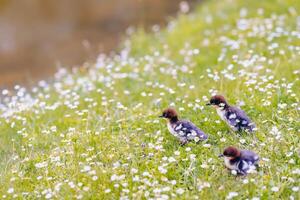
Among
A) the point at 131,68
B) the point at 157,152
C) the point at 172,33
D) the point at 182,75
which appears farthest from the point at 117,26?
the point at 157,152

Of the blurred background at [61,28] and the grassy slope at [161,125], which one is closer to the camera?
the grassy slope at [161,125]

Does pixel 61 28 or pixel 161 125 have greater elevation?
pixel 61 28

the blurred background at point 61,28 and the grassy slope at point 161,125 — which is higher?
the blurred background at point 61,28

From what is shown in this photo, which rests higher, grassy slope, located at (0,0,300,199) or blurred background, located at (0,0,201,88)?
blurred background, located at (0,0,201,88)

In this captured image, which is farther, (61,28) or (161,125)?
(61,28)

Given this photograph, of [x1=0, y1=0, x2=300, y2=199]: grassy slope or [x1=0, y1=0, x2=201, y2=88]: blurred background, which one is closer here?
[x1=0, y1=0, x2=300, y2=199]: grassy slope
